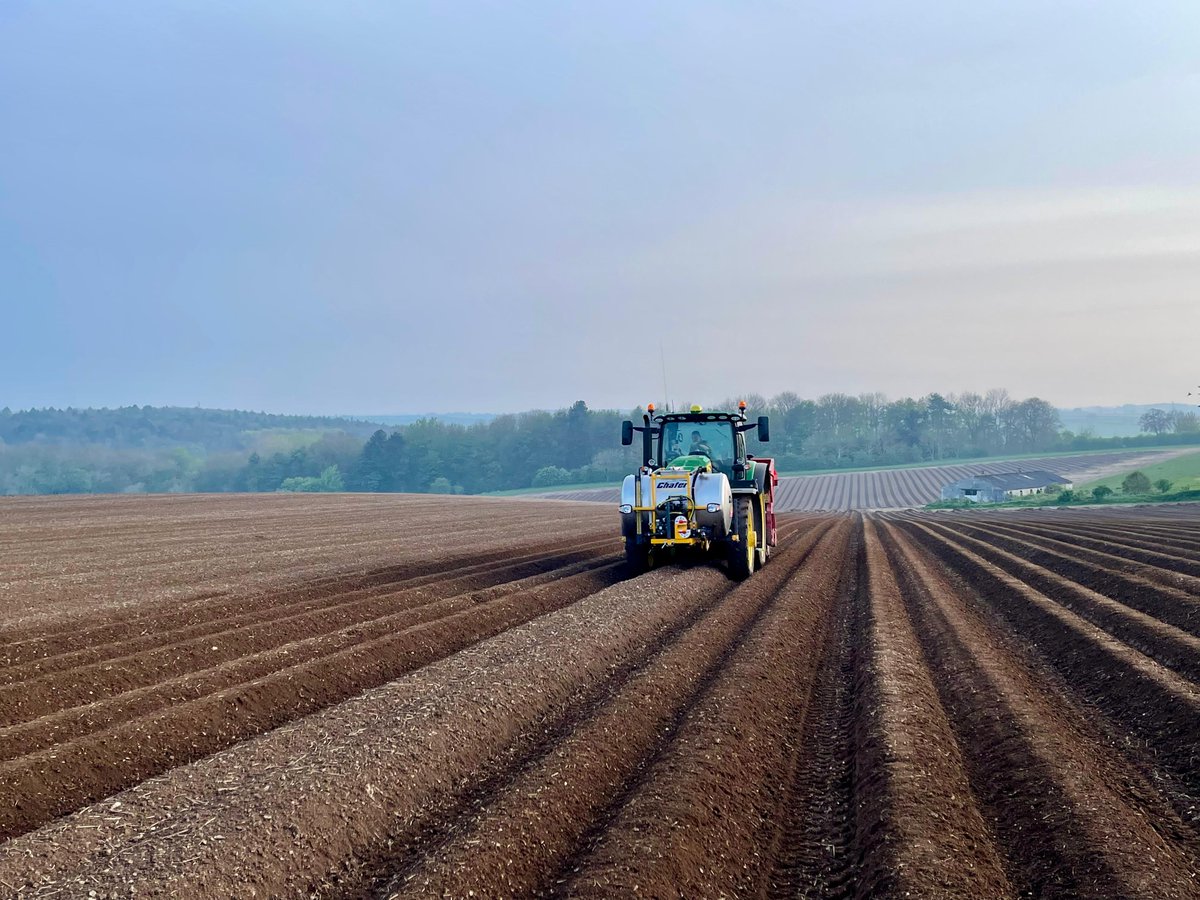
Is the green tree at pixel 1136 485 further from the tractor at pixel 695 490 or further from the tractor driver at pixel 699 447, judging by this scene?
the tractor driver at pixel 699 447

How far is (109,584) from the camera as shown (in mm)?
16094

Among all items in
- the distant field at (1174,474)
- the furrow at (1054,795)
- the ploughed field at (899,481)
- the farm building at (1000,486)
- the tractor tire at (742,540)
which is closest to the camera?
the furrow at (1054,795)

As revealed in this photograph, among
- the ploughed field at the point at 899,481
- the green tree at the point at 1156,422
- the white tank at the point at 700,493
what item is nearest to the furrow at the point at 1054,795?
the white tank at the point at 700,493

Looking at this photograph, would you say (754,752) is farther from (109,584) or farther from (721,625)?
(109,584)

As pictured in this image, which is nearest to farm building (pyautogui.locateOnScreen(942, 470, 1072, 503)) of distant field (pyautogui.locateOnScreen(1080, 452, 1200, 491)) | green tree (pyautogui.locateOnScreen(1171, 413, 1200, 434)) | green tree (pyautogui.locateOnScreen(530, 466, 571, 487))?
distant field (pyautogui.locateOnScreen(1080, 452, 1200, 491))

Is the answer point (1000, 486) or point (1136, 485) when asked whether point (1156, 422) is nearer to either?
point (1000, 486)

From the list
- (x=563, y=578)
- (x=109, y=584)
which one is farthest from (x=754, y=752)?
(x=109, y=584)

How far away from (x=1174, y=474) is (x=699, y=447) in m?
65.9

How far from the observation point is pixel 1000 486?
70.7m

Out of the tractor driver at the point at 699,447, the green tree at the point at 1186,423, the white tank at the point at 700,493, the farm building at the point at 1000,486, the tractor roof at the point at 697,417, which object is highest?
the green tree at the point at 1186,423

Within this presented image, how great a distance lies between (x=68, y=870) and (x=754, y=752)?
4.41m

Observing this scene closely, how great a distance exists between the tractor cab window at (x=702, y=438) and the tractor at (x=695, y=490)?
2cm

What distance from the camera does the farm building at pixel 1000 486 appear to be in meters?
68.8

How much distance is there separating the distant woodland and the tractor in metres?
65.3
